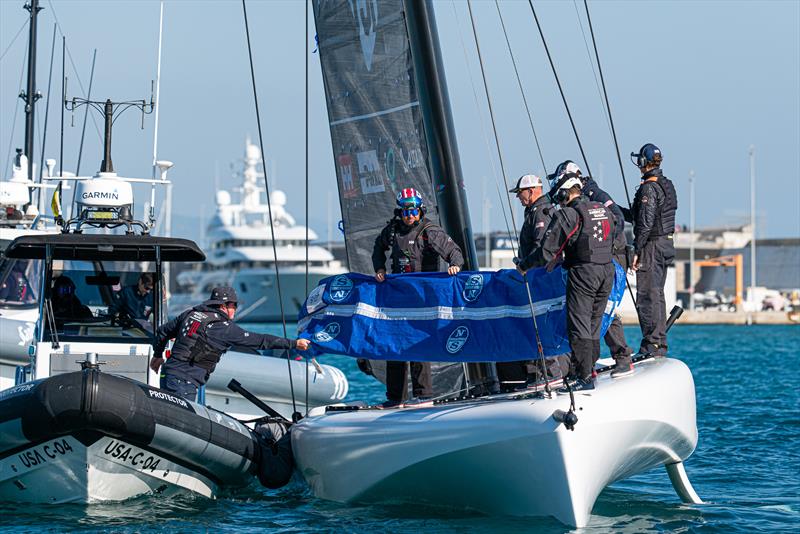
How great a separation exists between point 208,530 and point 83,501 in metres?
1.10

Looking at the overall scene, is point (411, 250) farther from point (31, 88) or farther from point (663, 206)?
point (31, 88)

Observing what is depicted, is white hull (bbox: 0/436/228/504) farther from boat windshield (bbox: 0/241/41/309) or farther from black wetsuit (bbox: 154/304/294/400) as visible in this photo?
boat windshield (bbox: 0/241/41/309)

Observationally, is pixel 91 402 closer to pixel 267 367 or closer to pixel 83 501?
pixel 83 501

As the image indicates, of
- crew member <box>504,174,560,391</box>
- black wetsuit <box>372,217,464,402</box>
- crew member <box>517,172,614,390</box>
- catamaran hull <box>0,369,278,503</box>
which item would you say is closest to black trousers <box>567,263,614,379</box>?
crew member <box>517,172,614,390</box>

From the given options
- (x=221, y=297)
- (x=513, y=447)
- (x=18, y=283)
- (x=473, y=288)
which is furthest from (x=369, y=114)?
(x=18, y=283)

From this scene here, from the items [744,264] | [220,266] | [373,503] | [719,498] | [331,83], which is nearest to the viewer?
[373,503]

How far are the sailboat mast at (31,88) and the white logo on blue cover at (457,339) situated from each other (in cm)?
1470

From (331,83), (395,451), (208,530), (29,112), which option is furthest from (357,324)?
(29,112)

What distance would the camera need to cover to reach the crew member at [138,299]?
1168 centimetres

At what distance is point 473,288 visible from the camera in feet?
29.8

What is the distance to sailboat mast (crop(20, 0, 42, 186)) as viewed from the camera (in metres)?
22.0

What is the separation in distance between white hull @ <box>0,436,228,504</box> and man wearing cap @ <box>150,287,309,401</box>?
848 millimetres

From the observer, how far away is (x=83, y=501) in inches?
368

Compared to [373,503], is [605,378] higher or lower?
higher
